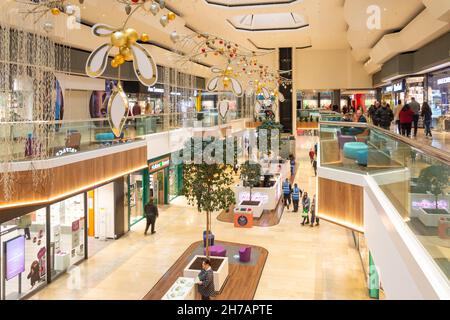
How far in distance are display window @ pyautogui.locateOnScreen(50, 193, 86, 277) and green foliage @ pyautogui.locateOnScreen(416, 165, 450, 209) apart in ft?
34.5

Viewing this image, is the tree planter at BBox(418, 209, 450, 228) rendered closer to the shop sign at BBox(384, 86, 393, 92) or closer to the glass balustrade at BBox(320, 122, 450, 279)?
the glass balustrade at BBox(320, 122, 450, 279)

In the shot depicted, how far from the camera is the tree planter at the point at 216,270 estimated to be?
35.2ft

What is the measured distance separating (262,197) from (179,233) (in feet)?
16.8

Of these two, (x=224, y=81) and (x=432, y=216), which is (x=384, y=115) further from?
(x=432, y=216)

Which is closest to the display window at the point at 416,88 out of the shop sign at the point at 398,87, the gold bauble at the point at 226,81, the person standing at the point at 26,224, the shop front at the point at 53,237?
the shop sign at the point at 398,87

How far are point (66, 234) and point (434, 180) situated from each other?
36.9 ft

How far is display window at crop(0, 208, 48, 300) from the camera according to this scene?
9812 mm

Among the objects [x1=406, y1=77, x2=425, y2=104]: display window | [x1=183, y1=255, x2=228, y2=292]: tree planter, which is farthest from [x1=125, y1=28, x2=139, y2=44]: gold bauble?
[x1=406, y1=77, x2=425, y2=104]: display window

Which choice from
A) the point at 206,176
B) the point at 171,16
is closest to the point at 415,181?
the point at 171,16

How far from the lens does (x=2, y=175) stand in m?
8.52

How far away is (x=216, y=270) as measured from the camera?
11094 mm
